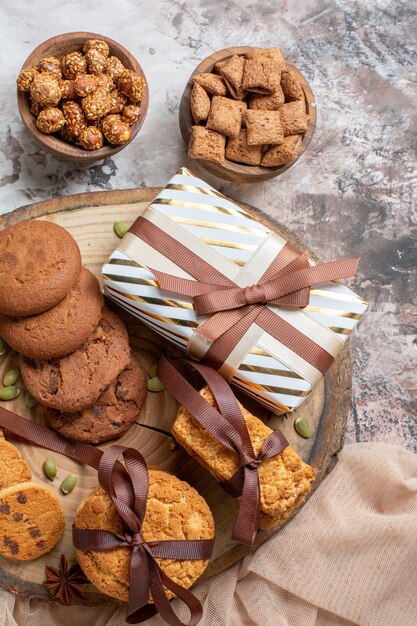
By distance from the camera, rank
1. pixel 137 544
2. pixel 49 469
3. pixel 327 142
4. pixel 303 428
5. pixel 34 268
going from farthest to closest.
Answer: pixel 327 142 < pixel 303 428 < pixel 49 469 < pixel 34 268 < pixel 137 544

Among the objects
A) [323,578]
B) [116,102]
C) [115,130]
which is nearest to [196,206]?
[115,130]

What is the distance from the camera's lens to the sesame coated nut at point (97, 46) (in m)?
2.75

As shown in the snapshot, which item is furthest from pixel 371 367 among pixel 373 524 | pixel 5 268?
pixel 5 268

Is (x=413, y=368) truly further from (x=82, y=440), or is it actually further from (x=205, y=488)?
(x=82, y=440)

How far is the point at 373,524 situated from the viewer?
2744 mm

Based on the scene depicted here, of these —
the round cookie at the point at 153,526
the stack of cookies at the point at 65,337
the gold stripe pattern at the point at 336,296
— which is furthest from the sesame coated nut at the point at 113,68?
the round cookie at the point at 153,526

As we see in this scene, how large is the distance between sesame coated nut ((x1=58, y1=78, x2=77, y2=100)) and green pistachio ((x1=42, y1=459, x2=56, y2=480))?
4.67ft

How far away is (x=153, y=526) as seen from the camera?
2.38 meters

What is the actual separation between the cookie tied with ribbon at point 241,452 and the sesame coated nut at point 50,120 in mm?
1092

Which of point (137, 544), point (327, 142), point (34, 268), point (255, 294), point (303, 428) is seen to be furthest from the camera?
point (327, 142)

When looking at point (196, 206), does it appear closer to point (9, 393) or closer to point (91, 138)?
point (91, 138)

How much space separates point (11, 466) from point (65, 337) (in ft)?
1.71

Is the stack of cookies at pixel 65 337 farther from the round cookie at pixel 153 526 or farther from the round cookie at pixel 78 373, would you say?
the round cookie at pixel 153 526

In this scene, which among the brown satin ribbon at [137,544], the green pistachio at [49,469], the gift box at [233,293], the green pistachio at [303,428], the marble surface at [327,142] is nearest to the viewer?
the brown satin ribbon at [137,544]
